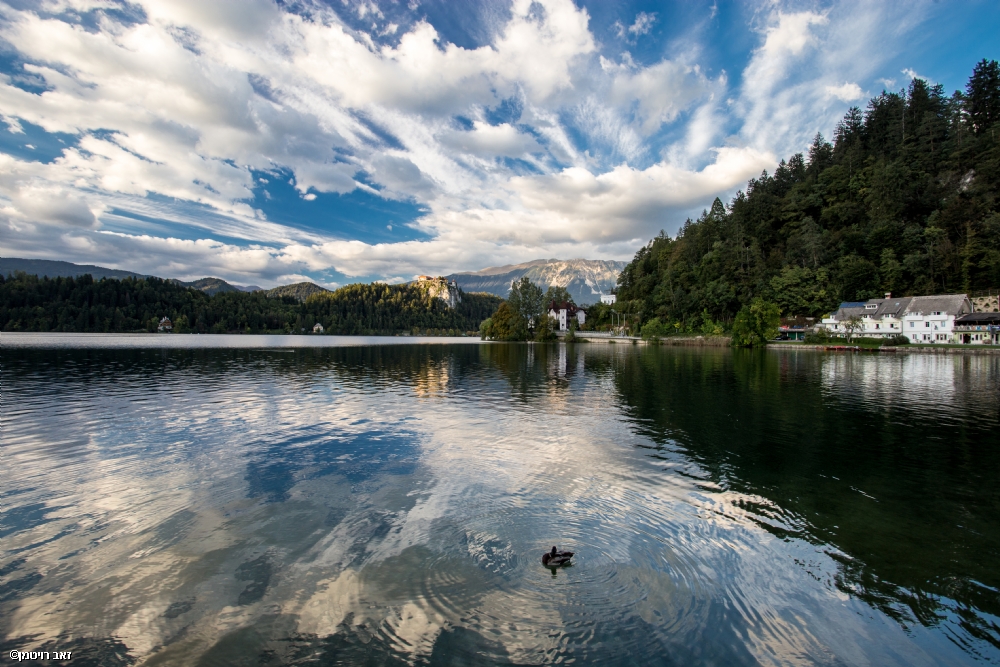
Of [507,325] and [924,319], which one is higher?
[924,319]

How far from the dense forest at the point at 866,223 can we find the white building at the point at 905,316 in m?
7.72

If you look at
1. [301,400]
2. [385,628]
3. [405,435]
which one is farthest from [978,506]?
[301,400]

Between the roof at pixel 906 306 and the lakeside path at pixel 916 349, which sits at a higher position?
the roof at pixel 906 306

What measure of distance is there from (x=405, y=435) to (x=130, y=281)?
22660cm

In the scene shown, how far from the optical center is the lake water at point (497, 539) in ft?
21.3

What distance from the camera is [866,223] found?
363 feet

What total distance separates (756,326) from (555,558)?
102 meters

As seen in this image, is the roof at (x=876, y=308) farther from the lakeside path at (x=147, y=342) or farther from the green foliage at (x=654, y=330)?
the lakeside path at (x=147, y=342)

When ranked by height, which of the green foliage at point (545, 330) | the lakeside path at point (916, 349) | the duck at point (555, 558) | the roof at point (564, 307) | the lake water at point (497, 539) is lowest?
the lake water at point (497, 539)

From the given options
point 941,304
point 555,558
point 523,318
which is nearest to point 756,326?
point 941,304

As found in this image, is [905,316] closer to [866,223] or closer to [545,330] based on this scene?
[866,223]

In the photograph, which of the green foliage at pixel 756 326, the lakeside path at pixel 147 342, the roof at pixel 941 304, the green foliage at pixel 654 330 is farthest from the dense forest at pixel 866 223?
the lakeside path at pixel 147 342

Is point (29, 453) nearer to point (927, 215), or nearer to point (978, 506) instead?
point (978, 506)

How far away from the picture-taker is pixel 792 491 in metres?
12.7
